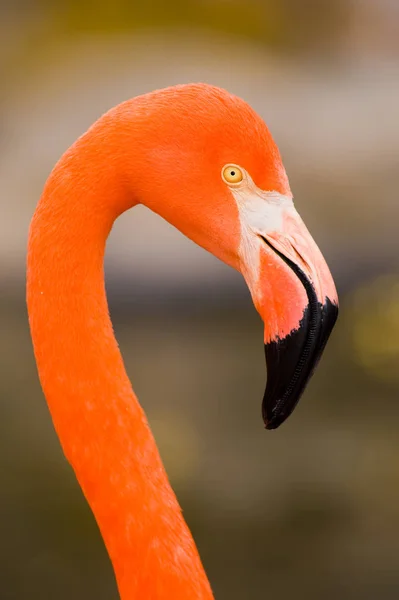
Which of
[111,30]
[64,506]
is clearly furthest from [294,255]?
[111,30]

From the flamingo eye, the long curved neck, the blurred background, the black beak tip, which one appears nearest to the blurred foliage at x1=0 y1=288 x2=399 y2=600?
the blurred background

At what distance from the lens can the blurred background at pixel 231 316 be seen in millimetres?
2949

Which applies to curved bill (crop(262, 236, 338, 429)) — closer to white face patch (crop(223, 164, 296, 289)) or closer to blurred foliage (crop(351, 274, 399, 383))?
white face patch (crop(223, 164, 296, 289))

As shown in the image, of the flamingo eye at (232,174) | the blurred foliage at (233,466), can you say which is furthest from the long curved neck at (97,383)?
the blurred foliage at (233,466)

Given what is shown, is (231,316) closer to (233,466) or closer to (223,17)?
(233,466)

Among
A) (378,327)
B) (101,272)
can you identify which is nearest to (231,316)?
(378,327)

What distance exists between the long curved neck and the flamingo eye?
13 cm

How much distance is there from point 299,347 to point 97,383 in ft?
0.93

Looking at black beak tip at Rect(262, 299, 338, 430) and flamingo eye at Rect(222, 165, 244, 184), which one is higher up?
flamingo eye at Rect(222, 165, 244, 184)

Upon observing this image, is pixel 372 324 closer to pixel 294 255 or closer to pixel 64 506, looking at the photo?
pixel 64 506

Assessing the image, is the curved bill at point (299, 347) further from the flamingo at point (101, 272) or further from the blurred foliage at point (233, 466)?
the blurred foliage at point (233, 466)

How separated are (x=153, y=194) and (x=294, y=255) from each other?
0.68ft

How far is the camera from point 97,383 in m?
1.17

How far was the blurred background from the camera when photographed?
2949 mm
